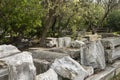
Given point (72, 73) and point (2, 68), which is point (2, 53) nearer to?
point (2, 68)

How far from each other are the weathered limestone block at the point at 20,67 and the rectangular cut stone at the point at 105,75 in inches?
58.7

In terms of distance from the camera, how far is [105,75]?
4.57 m

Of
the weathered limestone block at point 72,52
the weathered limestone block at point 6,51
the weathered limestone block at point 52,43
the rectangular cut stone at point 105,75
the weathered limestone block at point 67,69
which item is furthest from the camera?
the weathered limestone block at point 52,43

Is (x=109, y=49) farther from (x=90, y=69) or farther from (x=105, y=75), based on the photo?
(x=90, y=69)

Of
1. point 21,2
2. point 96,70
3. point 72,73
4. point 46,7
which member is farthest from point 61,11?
point 72,73

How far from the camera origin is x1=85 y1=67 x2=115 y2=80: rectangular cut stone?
169 inches

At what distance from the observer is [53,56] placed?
3941 millimetres

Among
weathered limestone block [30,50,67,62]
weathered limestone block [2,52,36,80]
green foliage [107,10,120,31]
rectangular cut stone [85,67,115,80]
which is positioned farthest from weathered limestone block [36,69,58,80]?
green foliage [107,10,120,31]

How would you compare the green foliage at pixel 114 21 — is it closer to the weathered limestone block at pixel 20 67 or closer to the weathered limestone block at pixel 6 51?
the weathered limestone block at pixel 6 51

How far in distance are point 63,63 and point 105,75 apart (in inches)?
47.8

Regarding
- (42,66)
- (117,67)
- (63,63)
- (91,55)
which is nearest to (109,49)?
(117,67)

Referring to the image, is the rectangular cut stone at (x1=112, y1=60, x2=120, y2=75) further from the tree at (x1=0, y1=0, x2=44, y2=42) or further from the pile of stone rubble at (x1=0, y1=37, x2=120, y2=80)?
the tree at (x1=0, y1=0, x2=44, y2=42)

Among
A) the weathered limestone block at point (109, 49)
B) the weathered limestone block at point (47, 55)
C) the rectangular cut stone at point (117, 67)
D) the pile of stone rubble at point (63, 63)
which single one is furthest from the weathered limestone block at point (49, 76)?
the rectangular cut stone at point (117, 67)

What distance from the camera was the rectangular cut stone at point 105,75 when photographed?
4.28 metres
